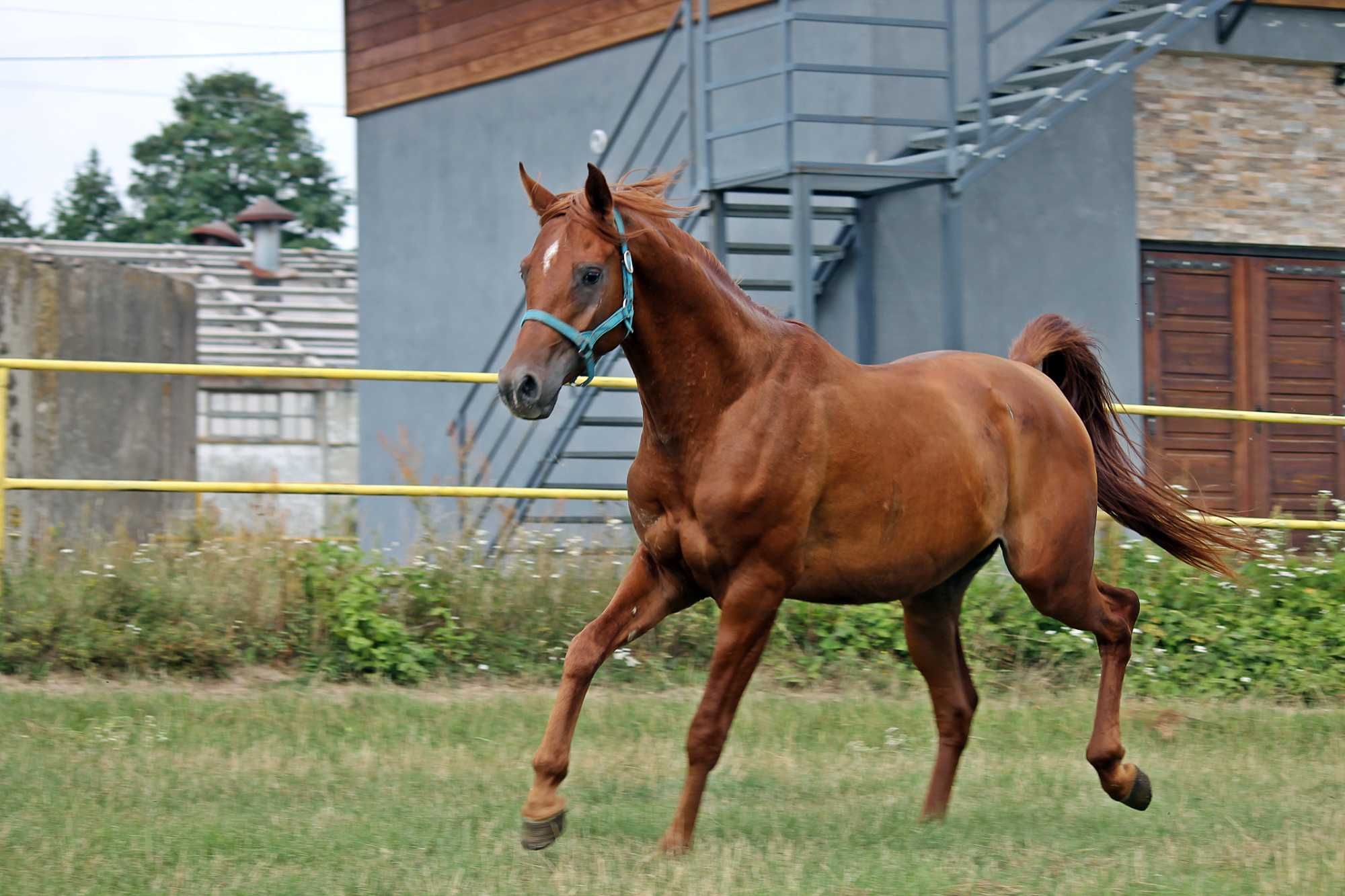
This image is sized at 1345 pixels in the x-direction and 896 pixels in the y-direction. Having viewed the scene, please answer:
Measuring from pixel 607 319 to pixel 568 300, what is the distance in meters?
0.17

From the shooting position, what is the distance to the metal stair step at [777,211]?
11531mm

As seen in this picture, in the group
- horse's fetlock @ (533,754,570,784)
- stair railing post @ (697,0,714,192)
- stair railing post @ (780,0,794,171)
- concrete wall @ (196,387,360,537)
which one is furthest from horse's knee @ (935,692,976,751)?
concrete wall @ (196,387,360,537)

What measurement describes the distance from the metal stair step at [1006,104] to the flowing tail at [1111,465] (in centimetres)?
450

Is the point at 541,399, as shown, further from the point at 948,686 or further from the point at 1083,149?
the point at 1083,149

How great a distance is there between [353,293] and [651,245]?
84.9ft

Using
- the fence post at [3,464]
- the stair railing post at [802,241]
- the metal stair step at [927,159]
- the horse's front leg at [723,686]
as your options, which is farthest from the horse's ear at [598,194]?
the metal stair step at [927,159]

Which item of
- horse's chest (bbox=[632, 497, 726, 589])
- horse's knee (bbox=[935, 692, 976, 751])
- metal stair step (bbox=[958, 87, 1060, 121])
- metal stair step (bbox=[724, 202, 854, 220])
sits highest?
metal stair step (bbox=[958, 87, 1060, 121])

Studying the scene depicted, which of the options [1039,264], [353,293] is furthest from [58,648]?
[353,293]

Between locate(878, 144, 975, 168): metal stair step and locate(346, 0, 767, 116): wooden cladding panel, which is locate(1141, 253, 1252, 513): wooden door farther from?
locate(346, 0, 767, 116): wooden cladding panel

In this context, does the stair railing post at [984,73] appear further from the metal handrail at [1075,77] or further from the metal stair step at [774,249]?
the metal stair step at [774,249]

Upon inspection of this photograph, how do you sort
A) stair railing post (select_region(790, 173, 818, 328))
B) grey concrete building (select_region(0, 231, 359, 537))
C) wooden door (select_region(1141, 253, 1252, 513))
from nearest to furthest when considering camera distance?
stair railing post (select_region(790, 173, 818, 328)), grey concrete building (select_region(0, 231, 359, 537)), wooden door (select_region(1141, 253, 1252, 513))

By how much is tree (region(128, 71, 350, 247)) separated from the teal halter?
135 ft

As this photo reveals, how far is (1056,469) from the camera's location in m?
6.21

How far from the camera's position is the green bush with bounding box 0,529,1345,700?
27.6ft
